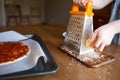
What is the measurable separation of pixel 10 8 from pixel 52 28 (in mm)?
4324

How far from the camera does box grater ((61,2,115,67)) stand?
796 millimetres

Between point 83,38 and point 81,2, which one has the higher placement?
point 81,2

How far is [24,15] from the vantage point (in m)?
5.55

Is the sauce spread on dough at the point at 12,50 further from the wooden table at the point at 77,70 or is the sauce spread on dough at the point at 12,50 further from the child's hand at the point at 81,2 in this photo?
the child's hand at the point at 81,2

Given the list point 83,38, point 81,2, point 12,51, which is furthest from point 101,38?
point 12,51

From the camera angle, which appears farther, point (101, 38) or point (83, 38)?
point (83, 38)

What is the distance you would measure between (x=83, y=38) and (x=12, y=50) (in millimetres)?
352

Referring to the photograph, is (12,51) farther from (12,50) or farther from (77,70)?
(77,70)

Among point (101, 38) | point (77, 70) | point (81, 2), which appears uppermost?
point (81, 2)

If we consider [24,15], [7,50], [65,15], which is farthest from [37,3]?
[7,50]

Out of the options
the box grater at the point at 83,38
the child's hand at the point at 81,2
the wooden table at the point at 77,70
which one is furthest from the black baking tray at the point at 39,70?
the child's hand at the point at 81,2

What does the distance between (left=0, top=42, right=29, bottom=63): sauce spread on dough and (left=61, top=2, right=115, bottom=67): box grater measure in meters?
0.21

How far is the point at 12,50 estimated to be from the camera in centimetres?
85

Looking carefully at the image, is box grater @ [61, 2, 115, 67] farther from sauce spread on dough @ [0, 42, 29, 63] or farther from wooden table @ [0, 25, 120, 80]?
sauce spread on dough @ [0, 42, 29, 63]
